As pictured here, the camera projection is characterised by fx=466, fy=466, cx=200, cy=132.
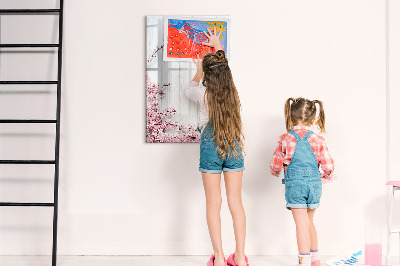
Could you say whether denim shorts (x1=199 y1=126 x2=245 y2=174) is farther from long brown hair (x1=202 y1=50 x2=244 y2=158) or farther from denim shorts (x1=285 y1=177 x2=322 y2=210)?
denim shorts (x1=285 y1=177 x2=322 y2=210)

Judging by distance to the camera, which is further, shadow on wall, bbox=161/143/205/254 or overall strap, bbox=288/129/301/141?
shadow on wall, bbox=161/143/205/254

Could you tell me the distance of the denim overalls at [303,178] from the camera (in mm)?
2824

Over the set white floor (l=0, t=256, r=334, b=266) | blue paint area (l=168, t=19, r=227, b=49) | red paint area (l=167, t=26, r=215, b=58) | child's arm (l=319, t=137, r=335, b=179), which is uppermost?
blue paint area (l=168, t=19, r=227, b=49)

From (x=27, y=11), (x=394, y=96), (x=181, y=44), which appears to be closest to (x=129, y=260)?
(x=181, y=44)

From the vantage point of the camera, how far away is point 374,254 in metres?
3.00

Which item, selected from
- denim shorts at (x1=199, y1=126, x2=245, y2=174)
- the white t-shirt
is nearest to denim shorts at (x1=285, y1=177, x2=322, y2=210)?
denim shorts at (x1=199, y1=126, x2=245, y2=174)

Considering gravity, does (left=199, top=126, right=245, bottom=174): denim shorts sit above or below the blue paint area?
below

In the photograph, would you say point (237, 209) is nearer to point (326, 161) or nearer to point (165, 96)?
point (326, 161)

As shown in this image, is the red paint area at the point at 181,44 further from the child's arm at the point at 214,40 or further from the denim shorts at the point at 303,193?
the denim shorts at the point at 303,193

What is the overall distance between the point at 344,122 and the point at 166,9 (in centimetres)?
152

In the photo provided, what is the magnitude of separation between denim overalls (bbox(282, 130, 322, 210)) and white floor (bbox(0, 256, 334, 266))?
513mm


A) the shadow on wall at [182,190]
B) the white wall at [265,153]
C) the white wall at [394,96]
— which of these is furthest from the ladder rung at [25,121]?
the white wall at [394,96]

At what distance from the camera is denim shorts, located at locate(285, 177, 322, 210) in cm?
282

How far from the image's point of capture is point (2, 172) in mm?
3354
